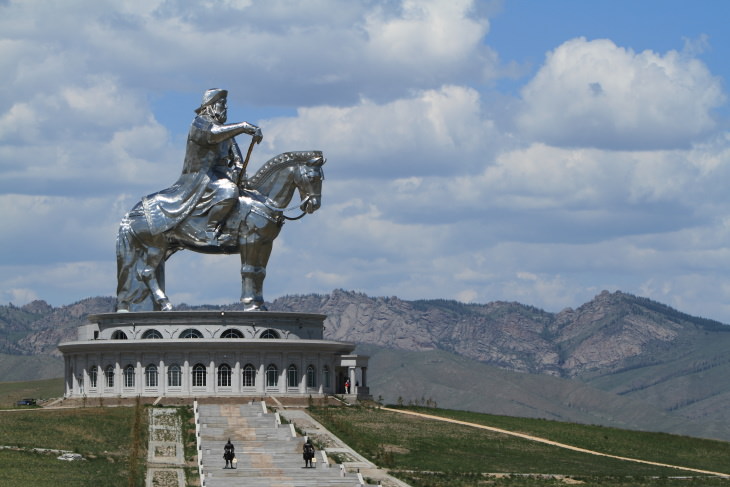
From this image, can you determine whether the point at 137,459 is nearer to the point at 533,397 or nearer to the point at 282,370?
the point at 282,370

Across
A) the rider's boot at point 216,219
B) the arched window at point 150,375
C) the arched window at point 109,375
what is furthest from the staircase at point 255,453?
the rider's boot at point 216,219

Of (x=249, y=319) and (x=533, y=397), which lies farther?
(x=533, y=397)

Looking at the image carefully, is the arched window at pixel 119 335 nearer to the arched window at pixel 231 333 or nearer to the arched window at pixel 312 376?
the arched window at pixel 231 333

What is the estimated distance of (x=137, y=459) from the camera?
71.2 metres

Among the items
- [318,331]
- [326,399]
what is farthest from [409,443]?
[318,331]

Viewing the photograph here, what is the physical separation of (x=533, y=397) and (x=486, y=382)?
254 inches

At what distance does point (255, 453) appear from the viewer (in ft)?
243

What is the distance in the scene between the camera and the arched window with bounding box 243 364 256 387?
91.6 meters

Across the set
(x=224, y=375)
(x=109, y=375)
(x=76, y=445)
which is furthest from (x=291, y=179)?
(x=76, y=445)

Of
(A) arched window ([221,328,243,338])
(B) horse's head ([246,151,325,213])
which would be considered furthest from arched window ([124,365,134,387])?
(B) horse's head ([246,151,325,213])

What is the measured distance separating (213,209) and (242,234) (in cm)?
214

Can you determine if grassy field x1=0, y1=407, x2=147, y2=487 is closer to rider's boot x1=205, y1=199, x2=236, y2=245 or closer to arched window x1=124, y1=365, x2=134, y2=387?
arched window x1=124, y1=365, x2=134, y2=387

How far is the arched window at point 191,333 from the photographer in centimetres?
9225

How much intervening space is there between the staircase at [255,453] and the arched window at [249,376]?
128 inches
